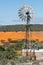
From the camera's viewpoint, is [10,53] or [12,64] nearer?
[12,64]

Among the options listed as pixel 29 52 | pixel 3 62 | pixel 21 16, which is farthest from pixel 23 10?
pixel 3 62

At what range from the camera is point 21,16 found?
25.7 meters

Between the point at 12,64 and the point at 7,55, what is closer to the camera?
the point at 12,64

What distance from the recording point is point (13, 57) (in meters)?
23.6

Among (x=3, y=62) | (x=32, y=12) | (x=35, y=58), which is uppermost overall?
(x=32, y=12)

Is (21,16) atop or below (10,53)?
atop

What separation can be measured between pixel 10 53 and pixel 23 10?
141 inches

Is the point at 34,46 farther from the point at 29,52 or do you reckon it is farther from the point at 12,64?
the point at 12,64

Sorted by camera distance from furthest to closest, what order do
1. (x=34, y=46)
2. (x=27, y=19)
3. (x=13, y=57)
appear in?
1. (x=34, y=46)
2. (x=27, y=19)
3. (x=13, y=57)

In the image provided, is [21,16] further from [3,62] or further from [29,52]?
[3,62]

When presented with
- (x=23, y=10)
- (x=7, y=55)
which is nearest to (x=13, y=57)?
(x=7, y=55)

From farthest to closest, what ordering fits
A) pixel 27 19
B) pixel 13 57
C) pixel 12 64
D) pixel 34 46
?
pixel 34 46
pixel 27 19
pixel 13 57
pixel 12 64

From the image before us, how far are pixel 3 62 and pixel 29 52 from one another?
7325 mm

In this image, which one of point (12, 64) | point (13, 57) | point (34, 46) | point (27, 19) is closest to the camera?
point (12, 64)
